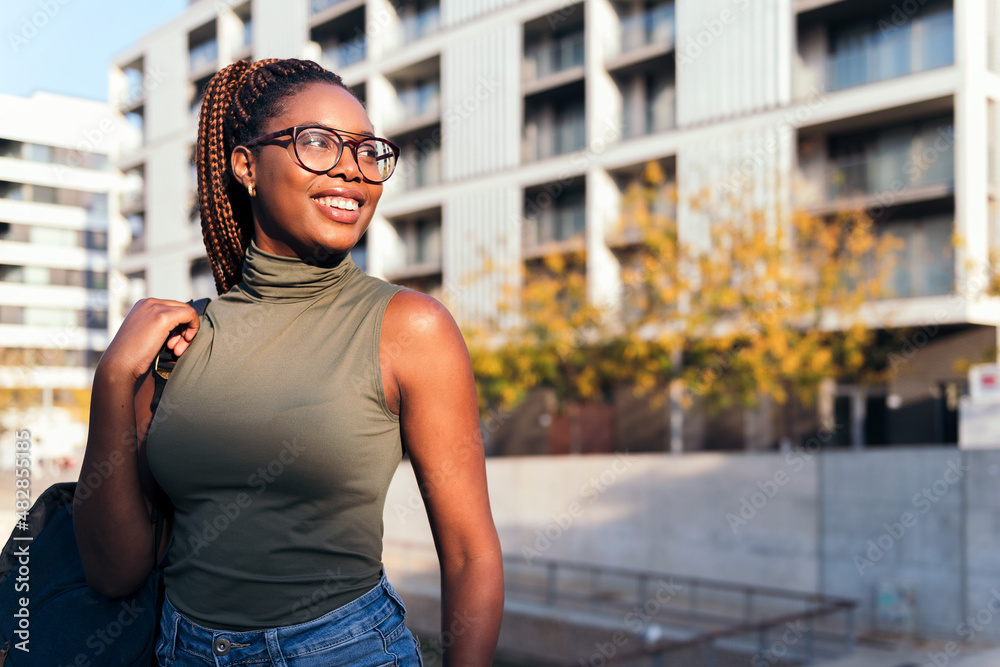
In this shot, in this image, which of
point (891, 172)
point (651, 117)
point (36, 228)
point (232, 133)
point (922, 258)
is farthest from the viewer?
point (651, 117)

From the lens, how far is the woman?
63.6 inches

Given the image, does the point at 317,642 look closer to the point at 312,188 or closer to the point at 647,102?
the point at 312,188

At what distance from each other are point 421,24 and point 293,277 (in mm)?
29964

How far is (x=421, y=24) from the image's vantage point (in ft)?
98.3

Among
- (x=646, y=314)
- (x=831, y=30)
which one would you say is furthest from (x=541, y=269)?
(x=831, y=30)

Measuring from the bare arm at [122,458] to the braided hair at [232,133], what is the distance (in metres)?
0.25

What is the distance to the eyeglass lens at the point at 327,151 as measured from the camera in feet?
5.67

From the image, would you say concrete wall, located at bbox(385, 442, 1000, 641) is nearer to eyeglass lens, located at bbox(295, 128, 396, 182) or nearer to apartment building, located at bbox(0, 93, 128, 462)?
apartment building, located at bbox(0, 93, 128, 462)

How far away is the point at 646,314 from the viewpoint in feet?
62.5

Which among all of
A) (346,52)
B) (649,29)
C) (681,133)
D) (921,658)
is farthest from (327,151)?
(346,52)

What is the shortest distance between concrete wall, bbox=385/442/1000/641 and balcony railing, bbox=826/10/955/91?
32.0 feet

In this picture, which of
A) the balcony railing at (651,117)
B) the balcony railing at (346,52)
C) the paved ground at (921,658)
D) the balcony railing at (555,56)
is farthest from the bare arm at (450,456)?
the balcony railing at (346,52)

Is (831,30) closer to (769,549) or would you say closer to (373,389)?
(769,549)

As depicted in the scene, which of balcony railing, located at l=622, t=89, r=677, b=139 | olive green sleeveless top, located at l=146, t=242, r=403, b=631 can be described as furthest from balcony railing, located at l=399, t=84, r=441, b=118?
olive green sleeveless top, located at l=146, t=242, r=403, b=631
